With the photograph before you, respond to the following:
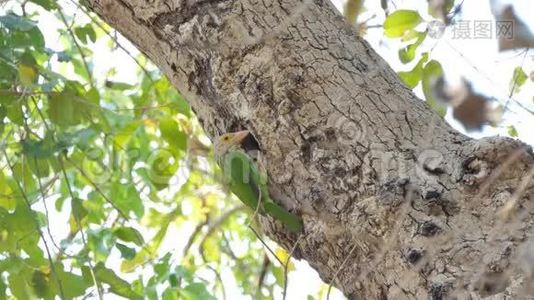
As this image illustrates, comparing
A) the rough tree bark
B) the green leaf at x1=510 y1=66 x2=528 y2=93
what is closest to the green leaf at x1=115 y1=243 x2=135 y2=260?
the rough tree bark

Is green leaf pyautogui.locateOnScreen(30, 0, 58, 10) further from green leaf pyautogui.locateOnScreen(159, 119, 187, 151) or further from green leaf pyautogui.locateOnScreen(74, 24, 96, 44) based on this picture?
green leaf pyautogui.locateOnScreen(159, 119, 187, 151)

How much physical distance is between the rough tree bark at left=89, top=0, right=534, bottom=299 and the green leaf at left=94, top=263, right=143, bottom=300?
1.35ft

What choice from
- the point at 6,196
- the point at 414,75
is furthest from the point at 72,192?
the point at 414,75

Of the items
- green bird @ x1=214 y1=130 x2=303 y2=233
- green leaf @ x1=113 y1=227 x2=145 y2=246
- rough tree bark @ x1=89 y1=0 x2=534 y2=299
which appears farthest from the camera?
green leaf @ x1=113 y1=227 x2=145 y2=246

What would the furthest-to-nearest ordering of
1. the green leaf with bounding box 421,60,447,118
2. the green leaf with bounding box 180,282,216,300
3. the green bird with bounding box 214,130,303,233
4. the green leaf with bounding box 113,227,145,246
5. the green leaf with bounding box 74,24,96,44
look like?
the green leaf with bounding box 74,24,96,44
the green leaf with bounding box 113,227,145,246
the green leaf with bounding box 180,282,216,300
the green leaf with bounding box 421,60,447,118
the green bird with bounding box 214,130,303,233

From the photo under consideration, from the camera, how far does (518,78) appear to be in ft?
3.27

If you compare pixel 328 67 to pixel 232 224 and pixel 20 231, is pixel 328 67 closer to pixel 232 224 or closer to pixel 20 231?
pixel 20 231

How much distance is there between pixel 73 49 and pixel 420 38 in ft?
3.20

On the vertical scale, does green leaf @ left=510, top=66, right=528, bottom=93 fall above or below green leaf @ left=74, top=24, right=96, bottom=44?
below

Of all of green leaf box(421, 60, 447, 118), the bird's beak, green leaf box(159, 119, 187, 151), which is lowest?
green leaf box(421, 60, 447, 118)

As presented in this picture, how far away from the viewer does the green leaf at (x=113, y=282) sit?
1.30m

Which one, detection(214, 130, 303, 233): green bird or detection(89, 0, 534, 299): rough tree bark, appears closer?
detection(89, 0, 534, 299): rough tree bark

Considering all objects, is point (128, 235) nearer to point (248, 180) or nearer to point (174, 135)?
point (174, 135)

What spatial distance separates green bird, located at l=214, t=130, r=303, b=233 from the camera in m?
0.85
